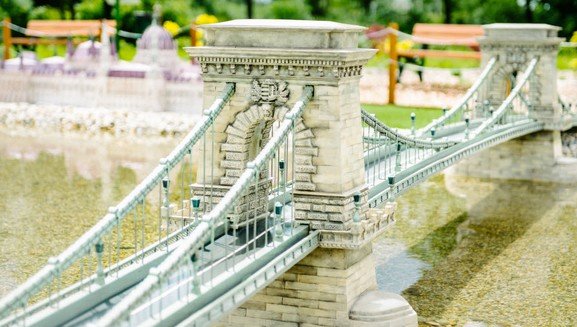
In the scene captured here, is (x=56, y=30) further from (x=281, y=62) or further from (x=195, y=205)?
(x=195, y=205)

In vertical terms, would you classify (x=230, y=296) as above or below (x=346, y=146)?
below

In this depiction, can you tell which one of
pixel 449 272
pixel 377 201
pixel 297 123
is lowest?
pixel 449 272

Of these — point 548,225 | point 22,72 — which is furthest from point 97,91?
point 548,225

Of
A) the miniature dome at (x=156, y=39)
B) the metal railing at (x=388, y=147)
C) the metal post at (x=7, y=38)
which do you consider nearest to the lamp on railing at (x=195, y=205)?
the metal railing at (x=388, y=147)

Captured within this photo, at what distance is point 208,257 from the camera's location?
49.9ft

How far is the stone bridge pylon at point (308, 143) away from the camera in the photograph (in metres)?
15.8

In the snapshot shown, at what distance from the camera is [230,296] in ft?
43.5

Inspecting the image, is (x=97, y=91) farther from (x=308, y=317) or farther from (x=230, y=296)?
(x=230, y=296)

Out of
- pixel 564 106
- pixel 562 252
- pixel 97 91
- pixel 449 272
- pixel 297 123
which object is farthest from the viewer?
pixel 97 91

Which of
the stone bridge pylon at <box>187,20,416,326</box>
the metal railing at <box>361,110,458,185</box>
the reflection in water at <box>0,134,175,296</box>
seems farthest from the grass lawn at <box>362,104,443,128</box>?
the stone bridge pylon at <box>187,20,416,326</box>

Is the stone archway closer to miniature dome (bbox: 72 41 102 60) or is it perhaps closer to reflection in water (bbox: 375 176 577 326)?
reflection in water (bbox: 375 176 577 326)

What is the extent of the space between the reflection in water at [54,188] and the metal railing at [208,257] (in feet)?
17.9

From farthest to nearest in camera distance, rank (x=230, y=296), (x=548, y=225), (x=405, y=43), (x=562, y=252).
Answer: (x=405, y=43) → (x=548, y=225) → (x=562, y=252) → (x=230, y=296)

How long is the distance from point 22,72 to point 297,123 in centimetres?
2985
